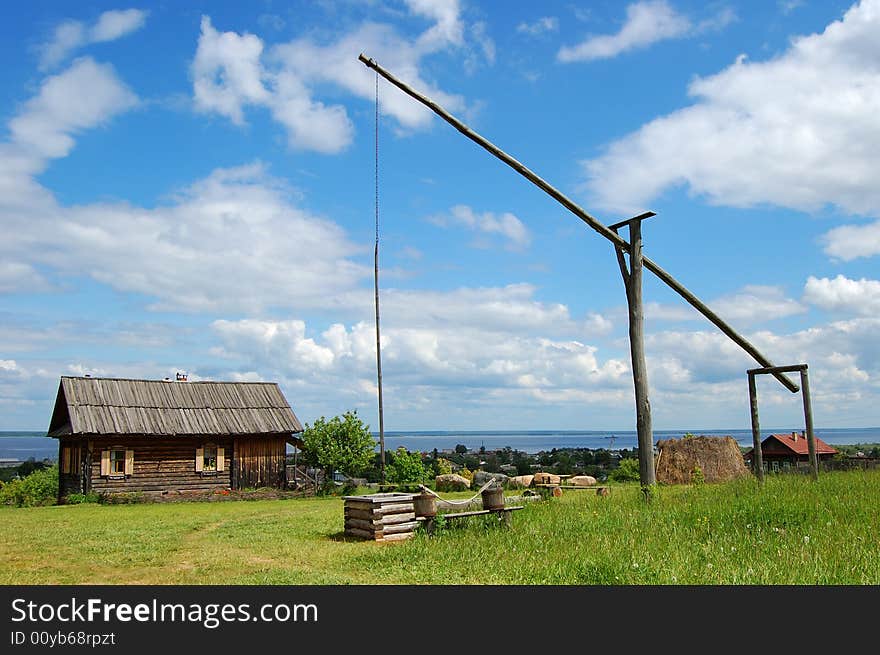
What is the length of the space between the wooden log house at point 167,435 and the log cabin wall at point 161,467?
3 cm

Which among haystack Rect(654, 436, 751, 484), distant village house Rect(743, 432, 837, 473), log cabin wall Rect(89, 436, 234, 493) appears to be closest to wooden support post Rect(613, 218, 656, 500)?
haystack Rect(654, 436, 751, 484)

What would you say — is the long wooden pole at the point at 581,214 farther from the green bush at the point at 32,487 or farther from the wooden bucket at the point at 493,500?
the green bush at the point at 32,487

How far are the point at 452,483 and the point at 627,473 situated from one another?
716 cm

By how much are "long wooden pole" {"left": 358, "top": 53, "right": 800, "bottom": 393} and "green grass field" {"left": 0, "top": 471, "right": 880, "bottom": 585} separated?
10.1ft

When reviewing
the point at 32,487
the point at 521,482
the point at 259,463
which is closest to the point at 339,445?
the point at 259,463

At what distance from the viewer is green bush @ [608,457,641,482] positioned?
3004 centimetres

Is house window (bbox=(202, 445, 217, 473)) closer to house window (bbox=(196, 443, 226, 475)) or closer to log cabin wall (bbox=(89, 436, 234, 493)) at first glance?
house window (bbox=(196, 443, 226, 475))

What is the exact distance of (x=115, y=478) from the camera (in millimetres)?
27594

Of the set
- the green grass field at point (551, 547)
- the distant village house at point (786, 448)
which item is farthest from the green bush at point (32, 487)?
the distant village house at point (786, 448)

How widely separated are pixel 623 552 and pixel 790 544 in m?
2.37

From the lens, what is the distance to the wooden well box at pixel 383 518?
13445 mm

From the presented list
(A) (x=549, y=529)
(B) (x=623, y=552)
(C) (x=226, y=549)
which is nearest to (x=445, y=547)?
(A) (x=549, y=529)

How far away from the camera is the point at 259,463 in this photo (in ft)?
100.0
